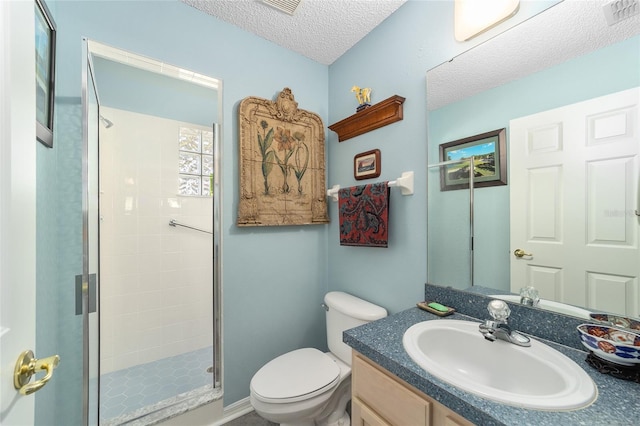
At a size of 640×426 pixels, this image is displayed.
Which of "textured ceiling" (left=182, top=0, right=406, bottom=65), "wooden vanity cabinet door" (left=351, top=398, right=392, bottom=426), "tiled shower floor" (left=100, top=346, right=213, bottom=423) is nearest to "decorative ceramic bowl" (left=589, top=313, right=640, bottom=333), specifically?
"wooden vanity cabinet door" (left=351, top=398, right=392, bottom=426)

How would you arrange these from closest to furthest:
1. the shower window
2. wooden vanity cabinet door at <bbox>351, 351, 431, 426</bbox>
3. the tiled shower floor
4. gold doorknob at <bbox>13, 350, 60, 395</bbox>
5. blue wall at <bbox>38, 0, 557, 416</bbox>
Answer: gold doorknob at <bbox>13, 350, 60, 395</bbox>
wooden vanity cabinet door at <bbox>351, 351, 431, 426</bbox>
blue wall at <bbox>38, 0, 557, 416</bbox>
the tiled shower floor
the shower window

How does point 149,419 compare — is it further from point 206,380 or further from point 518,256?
point 518,256

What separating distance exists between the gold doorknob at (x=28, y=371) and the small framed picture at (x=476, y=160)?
4.54ft

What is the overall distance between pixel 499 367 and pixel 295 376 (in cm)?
89

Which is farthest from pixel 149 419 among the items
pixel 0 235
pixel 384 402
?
pixel 0 235

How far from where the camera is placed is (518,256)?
974mm

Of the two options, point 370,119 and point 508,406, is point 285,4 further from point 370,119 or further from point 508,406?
point 508,406

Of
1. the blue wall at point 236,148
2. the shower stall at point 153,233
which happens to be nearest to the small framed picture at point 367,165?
the blue wall at point 236,148

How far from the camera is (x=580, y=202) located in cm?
83

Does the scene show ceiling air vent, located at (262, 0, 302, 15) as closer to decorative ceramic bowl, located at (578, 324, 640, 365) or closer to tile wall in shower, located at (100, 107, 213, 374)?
tile wall in shower, located at (100, 107, 213, 374)

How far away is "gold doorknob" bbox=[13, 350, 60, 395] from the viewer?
48 cm

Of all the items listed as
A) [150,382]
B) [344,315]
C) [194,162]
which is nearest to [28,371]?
[344,315]

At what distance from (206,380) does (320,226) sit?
139 cm

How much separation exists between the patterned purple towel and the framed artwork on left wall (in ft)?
4.47
